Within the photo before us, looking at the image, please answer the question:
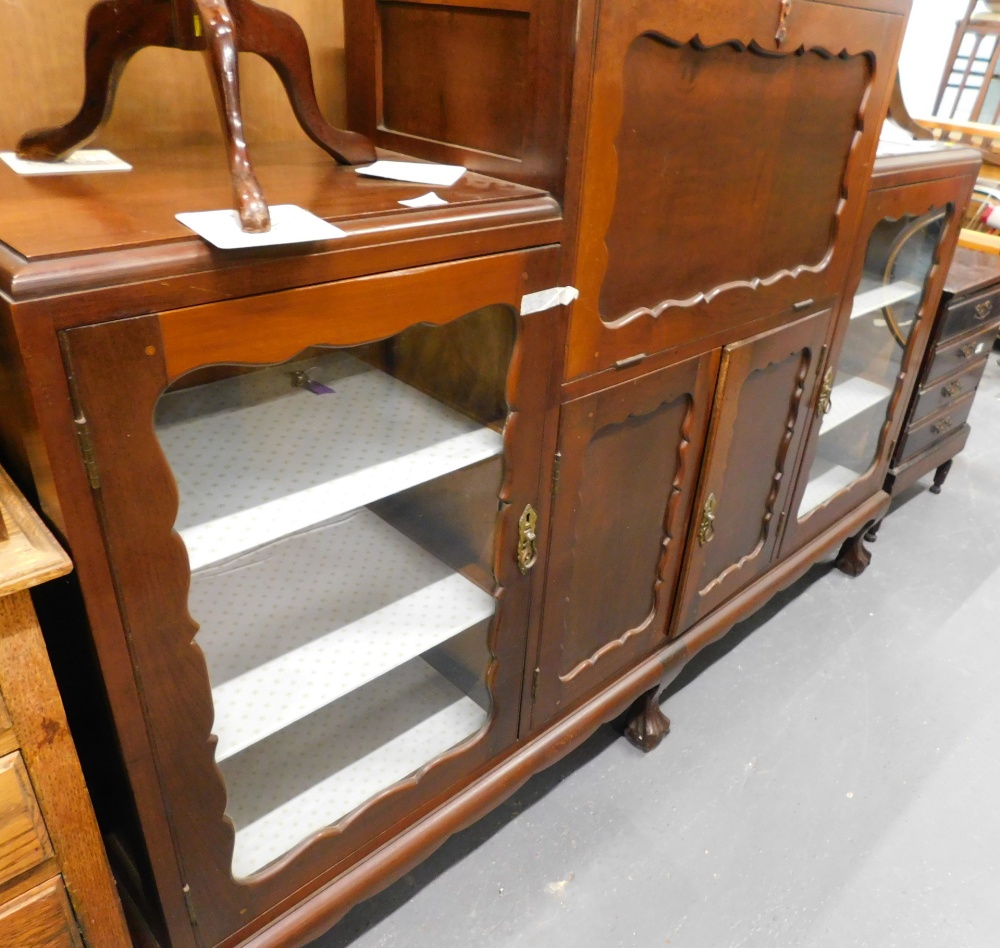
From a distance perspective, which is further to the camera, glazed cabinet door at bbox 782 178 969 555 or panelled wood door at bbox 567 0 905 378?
glazed cabinet door at bbox 782 178 969 555

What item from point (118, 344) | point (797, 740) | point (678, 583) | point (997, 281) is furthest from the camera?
point (997, 281)

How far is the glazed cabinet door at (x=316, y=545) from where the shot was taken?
2.01 ft

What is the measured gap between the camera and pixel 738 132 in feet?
3.19

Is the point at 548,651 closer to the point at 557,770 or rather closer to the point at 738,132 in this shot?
the point at 557,770

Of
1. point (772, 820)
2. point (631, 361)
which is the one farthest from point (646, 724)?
point (631, 361)

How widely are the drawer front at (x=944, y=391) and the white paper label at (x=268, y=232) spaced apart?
158cm

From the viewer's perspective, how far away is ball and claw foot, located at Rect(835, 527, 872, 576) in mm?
1864

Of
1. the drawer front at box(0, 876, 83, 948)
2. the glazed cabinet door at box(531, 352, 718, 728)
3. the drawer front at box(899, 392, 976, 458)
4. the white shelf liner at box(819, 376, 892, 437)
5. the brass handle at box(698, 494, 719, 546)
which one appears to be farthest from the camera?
the drawer front at box(899, 392, 976, 458)

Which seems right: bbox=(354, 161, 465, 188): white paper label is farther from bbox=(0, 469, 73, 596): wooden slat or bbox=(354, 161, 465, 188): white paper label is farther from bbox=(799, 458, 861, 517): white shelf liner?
bbox=(799, 458, 861, 517): white shelf liner

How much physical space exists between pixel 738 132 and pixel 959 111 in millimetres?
3048

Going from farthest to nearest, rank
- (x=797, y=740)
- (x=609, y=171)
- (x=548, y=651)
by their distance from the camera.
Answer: (x=797, y=740), (x=548, y=651), (x=609, y=171)

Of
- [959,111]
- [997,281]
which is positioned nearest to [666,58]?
[997,281]

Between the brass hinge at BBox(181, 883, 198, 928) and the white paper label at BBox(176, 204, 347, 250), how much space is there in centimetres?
60

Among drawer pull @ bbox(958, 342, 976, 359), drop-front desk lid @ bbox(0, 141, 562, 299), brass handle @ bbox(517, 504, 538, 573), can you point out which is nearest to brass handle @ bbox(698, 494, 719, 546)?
brass handle @ bbox(517, 504, 538, 573)
